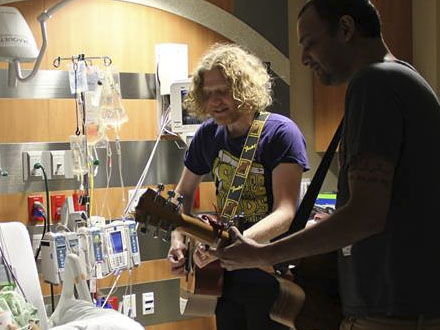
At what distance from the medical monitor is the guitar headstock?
1.84 meters

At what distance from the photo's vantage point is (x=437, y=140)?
4.45ft

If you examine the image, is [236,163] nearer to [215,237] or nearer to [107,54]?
[215,237]

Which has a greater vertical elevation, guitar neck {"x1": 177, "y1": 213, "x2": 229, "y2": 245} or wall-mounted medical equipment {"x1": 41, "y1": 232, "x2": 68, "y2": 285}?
guitar neck {"x1": 177, "y1": 213, "x2": 229, "y2": 245}

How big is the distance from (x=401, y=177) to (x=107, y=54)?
8.29 ft

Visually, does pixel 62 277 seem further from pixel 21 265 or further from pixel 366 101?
pixel 366 101

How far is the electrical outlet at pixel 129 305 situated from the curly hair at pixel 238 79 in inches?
55.7

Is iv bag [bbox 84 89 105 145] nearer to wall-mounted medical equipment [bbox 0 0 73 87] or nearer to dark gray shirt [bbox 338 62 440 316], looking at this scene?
wall-mounted medical equipment [bbox 0 0 73 87]

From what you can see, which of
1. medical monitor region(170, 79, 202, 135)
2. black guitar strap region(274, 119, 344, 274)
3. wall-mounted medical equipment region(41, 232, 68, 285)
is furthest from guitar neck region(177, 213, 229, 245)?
medical monitor region(170, 79, 202, 135)

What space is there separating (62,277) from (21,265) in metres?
0.23

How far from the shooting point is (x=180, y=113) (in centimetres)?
356

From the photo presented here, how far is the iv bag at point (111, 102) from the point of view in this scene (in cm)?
339

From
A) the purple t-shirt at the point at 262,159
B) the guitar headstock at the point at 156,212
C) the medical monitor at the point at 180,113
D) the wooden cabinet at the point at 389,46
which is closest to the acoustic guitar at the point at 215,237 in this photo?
the guitar headstock at the point at 156,212

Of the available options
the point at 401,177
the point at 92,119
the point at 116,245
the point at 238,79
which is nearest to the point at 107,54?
the point at 92,119

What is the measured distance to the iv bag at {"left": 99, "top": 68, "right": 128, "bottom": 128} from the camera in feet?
11.1
